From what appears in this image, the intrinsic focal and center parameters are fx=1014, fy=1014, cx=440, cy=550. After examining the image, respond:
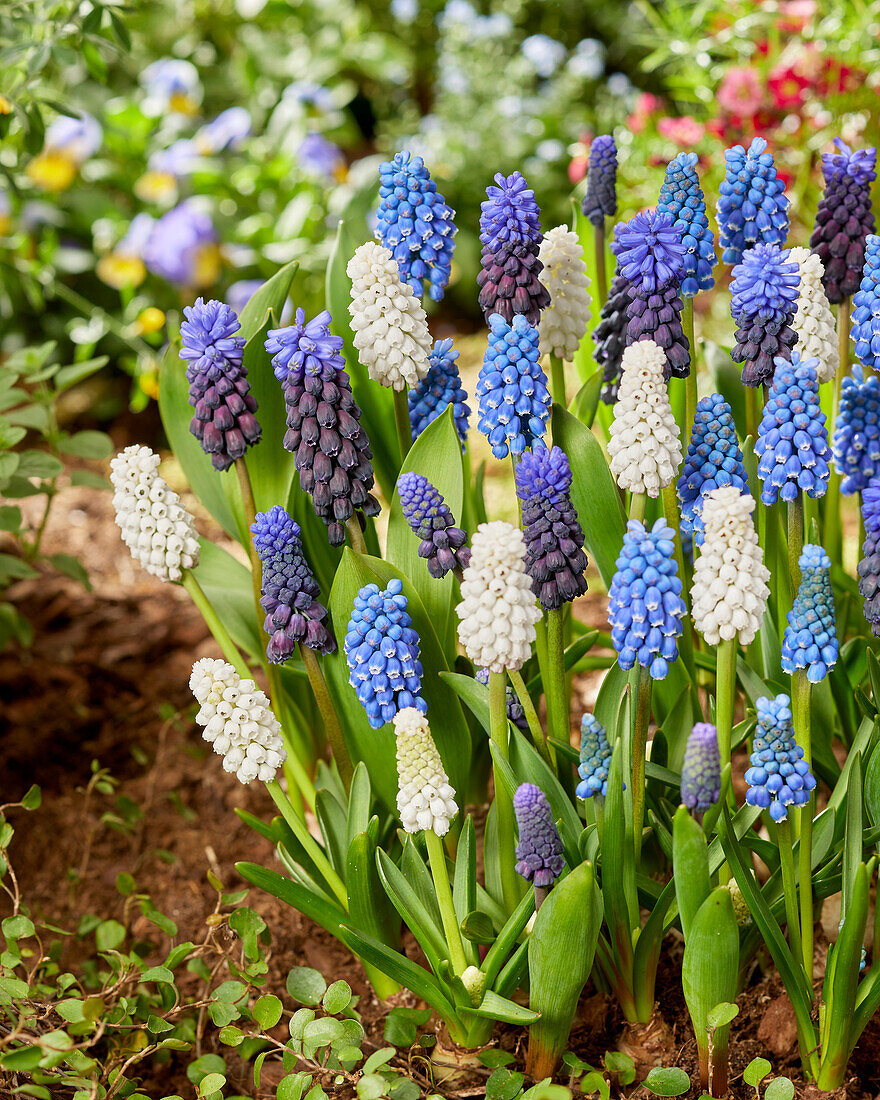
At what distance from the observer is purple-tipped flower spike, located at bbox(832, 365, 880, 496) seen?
1.90 meters

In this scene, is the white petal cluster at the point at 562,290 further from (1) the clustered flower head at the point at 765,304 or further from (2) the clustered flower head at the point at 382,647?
(2) the clustered flower head at the point at 382,647

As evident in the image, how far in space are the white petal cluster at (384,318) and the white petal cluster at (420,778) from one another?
0.66 m

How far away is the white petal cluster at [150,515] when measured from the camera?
184 centimetres

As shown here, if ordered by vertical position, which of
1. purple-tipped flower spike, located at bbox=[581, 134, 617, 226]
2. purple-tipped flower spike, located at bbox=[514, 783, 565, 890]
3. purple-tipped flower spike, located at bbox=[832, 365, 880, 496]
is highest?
purple-tipped flower spike, located at bbox=[581, 134, 617, 226]

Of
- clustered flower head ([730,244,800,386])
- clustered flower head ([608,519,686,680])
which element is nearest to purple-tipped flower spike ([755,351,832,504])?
clustered flower head ([730,244,800,386])

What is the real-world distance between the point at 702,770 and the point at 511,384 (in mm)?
725

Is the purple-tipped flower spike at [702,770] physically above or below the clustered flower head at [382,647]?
below

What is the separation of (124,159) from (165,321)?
1147 millimetres

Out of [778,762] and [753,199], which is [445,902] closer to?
[778,762]

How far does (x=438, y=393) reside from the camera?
87.4 inches

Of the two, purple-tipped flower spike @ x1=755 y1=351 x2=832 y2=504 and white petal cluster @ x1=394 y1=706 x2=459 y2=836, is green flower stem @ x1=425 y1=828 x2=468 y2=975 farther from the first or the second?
purple-tipped flower spike @ x1=755 y1=351 x2=832 y2=504

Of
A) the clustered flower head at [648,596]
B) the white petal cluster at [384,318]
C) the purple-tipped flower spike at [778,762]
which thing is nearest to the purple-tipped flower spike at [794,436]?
the clustered flower head at [648,596]

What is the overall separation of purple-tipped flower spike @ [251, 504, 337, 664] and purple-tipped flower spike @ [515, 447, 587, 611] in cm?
41

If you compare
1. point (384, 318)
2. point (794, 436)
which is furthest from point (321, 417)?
point (794, 436)
